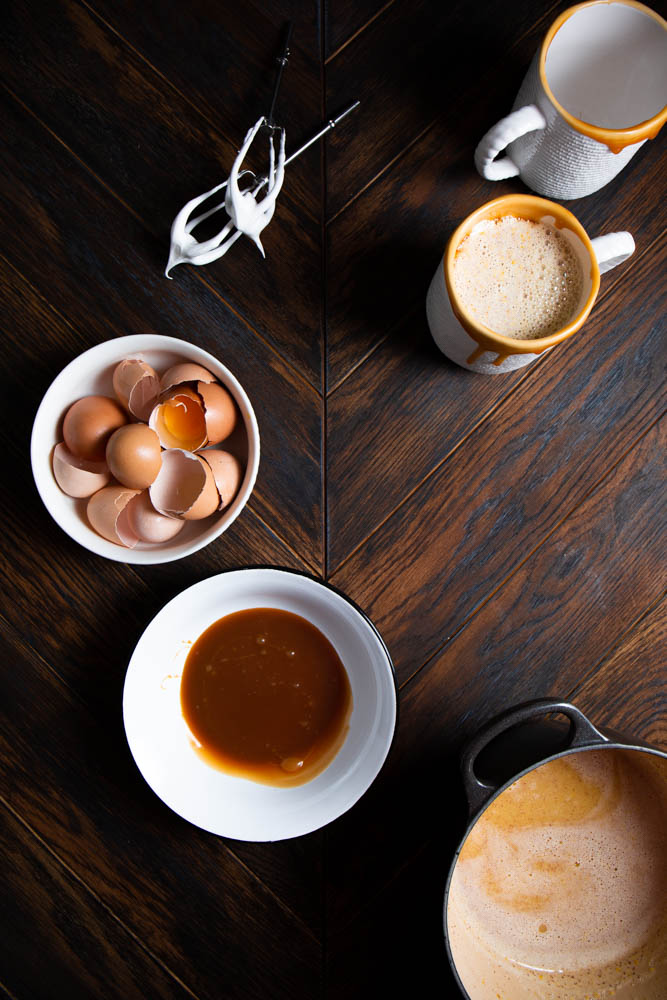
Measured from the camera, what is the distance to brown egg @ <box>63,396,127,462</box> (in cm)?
70

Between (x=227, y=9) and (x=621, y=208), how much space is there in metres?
0.48

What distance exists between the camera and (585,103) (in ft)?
2.50

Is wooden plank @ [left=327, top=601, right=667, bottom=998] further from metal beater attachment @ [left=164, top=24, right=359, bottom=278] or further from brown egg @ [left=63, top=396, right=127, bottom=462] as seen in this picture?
metal beater attachment @ [left=164, top=24, right=359, bottom=278]

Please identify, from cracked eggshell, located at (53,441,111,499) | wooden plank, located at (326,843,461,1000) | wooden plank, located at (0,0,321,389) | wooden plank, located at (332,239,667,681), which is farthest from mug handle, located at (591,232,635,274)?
wooden plank, located at (326,843,461,1000)

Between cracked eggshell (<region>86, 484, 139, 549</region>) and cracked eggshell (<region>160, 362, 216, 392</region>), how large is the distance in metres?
0.11

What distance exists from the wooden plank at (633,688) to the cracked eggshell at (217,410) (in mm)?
476

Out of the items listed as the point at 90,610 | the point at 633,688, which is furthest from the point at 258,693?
the point at 633,688

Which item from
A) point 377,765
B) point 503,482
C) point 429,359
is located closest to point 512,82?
point 429,359

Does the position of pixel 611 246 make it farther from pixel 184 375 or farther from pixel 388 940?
pixel 388 940

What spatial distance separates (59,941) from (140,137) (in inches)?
34.6

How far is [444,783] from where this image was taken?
0.79 meters

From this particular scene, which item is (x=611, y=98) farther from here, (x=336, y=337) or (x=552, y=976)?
(x=552, y=976)

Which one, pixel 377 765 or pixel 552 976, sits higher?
pixel 377 765

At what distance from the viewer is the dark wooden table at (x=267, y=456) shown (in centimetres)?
78
